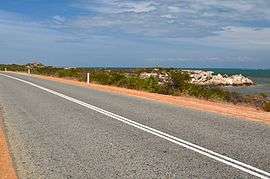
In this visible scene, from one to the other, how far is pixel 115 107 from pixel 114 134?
21.5 ft

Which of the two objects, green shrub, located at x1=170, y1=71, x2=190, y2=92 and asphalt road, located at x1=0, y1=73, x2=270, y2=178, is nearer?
asphalt road, located at x1=0, y1=73, x2=270, y2=178

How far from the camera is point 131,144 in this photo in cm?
1021

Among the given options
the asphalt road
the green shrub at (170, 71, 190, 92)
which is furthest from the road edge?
the green shrub at (170, 71, 190, 92)

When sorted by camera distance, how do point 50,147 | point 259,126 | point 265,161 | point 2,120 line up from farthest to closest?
point 2,120, point 259,126, point 50,147, point 265,161

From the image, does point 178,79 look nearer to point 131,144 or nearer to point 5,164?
point 131,144

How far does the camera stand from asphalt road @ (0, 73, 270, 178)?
26.1 ft

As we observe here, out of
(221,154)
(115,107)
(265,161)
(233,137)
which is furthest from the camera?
(115,107)

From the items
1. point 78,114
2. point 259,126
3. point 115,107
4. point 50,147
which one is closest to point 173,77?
point 115,107

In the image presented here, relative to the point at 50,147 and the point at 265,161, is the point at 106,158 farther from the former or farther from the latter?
the point at 265,161

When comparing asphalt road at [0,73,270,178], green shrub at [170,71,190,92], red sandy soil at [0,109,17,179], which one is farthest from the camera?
green shrub at [170,71,190,92]

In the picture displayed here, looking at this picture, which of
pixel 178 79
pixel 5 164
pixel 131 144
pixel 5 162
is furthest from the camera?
pixel 178 79

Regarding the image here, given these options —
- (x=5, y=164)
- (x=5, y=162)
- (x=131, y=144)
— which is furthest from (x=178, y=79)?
(x=5, y=164)

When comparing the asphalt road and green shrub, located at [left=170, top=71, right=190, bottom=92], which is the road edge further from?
green shrub, located at [left=170, top=71, right=190, bottom=92]

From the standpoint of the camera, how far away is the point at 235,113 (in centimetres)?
1655
